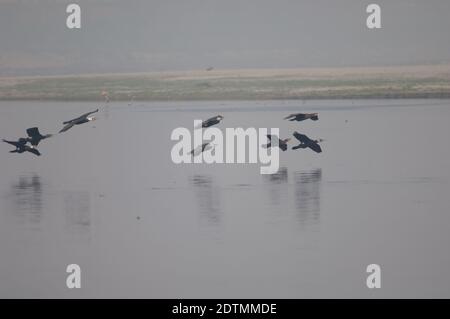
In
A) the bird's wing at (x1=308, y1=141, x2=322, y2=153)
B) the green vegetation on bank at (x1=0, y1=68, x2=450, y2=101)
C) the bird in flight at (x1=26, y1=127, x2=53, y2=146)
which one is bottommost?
the bird's wing at (x1=308, y1=141, x2=322, y2=153)

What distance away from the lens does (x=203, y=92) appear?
32125mm

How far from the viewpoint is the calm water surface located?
15055 mm

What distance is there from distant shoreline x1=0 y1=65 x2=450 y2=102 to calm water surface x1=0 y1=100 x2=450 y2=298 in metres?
4.54

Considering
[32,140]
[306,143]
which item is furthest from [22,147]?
[306,143]

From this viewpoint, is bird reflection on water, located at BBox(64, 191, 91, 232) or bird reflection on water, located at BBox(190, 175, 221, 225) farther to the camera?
bird reflection on water, located at BBox(190, 175, 221, 225)

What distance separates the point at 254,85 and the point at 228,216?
15087 mm

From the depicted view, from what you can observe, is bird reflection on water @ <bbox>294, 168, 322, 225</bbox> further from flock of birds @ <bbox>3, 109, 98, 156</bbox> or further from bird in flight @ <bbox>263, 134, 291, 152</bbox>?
flock of birds @ <bbox>3, 109, 98, 156</bbox>

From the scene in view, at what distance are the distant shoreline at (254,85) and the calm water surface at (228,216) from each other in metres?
4.54

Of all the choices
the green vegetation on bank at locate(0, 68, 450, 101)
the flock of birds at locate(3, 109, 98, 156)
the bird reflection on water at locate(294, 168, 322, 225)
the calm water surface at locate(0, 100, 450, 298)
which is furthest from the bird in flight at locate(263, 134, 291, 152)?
the green vegetation on bank at locate(0, 68, 450, 101)

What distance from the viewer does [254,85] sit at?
107 ft

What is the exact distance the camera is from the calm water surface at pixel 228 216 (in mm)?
15055
